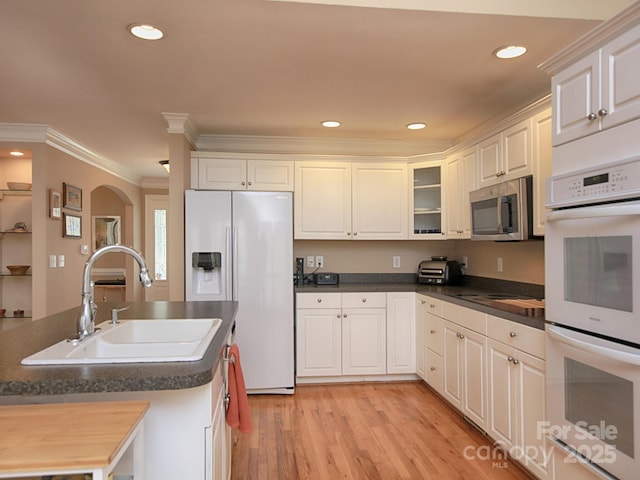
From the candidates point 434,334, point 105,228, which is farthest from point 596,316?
point 105,228

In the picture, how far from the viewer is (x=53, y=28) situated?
199 cm

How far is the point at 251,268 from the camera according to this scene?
341 centimetres

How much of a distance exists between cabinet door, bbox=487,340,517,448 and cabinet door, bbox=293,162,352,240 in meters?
1.82

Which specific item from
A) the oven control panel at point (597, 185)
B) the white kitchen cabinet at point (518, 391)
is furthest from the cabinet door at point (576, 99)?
the white kitchen cabinet at point (518, 391)

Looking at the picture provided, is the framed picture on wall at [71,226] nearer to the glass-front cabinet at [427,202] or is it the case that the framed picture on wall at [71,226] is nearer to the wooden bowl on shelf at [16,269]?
the wooden bowl on shelf at [16,269]

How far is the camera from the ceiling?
186cm

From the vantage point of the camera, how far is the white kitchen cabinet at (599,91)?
1448 millimetres

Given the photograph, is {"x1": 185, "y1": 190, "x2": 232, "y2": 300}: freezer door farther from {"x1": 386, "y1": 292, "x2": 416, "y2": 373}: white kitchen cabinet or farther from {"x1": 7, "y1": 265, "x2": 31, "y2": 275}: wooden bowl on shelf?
{"x1": 7, "y1": 265, "x2": 31, "y2": 275}: wooden bowl on shelf

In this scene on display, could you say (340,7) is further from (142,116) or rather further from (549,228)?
(142,116)

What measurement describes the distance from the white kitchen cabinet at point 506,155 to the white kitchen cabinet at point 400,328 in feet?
4.01

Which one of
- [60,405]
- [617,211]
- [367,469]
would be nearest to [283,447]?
[367,469]

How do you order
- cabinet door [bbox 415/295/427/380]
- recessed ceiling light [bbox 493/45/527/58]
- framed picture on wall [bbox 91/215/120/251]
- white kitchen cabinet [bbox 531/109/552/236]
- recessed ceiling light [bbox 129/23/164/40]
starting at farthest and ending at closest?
framed picture on wall [bbox 91/215/120/251], cabinet door [bbox 415/295/427/380], white kitchen cabinet [bbox 531/109/552/236], recessed ceiling light [bbox 493/45/527/58], recessed ceiling light [bbox 129/23/164/40]

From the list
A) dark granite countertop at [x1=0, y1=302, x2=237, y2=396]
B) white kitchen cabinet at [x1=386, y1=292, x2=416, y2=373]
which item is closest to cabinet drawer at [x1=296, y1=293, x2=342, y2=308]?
white kitchen cabinet at [x1=386, y1=292, x2=416, y2=373]

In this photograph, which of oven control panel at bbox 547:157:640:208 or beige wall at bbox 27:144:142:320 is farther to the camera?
beige wall at bbox 27:144:142:320
